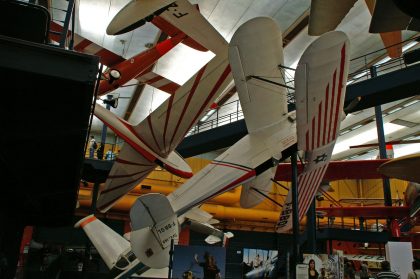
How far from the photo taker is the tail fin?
8.98m

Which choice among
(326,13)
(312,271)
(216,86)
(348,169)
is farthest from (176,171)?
(348,169)

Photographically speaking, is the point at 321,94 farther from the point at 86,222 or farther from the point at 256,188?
the point at 86,222

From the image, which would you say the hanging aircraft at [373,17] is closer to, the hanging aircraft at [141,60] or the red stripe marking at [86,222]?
the hanging aircraft at [141,60]

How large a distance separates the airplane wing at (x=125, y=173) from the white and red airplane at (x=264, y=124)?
393cm

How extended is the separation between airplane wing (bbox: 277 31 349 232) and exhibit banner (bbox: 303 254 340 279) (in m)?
1.69

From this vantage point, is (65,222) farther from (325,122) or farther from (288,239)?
(288,239)

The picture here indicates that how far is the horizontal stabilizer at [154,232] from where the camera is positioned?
6086 mm

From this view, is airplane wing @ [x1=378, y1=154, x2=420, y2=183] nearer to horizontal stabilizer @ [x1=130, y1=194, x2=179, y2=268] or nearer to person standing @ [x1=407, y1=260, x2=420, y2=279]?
person standing @ [x1=407, y1=260, x2=420, y2=279]

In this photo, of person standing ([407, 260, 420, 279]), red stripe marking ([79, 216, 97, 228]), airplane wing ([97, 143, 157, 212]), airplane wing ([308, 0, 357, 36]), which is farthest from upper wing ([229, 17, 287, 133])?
red stripe marking ([79, 216, 97, 228])

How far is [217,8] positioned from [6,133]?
10.9 meters

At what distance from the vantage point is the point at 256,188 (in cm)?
868

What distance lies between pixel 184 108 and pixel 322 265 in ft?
15.2

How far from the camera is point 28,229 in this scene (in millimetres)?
19719

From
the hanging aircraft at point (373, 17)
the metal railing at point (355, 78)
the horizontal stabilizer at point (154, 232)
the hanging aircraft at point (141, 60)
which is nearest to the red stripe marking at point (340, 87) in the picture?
the hanging aircraft at point (373, 17)
